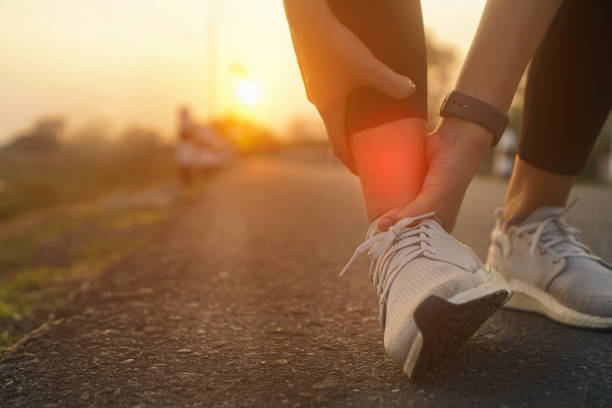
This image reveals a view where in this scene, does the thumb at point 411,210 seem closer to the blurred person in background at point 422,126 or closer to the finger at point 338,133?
the blurred person in background at point 422,126

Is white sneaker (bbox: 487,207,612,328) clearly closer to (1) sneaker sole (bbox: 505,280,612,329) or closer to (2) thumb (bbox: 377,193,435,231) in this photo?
(1) sneaker sole (bbox: 505,280,612,329)

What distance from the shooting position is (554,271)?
125cm

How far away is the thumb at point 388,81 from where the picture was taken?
40.8 inches

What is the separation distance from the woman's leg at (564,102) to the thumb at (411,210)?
44 cm

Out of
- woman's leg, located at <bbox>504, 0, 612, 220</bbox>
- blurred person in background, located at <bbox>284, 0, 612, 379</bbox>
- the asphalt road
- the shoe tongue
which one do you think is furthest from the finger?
woman's leg, located at <bbox>504, 0, 612, 220</bbox>

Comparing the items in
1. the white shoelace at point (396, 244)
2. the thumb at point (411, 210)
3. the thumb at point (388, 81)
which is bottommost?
the white shoelace at point (396, 244)

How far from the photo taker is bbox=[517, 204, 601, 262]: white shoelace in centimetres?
128

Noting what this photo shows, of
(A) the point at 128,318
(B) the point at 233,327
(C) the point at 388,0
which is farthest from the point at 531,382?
(A) the point at 128,318

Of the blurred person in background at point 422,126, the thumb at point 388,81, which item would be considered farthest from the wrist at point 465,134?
the thumb at point 388,81

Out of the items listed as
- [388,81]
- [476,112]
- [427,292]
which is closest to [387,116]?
[388,81]

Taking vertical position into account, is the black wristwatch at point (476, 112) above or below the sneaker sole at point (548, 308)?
above

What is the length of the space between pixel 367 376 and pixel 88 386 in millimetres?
468

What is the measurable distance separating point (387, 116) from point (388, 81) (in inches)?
2.7

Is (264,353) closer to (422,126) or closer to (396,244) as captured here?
(396,244)
